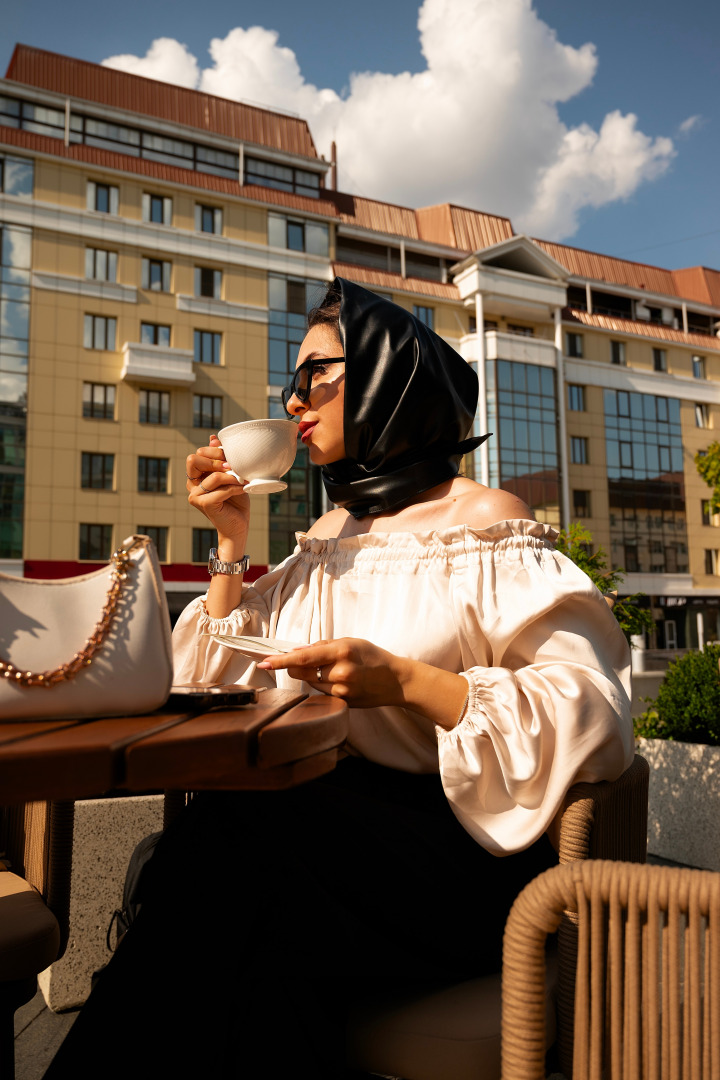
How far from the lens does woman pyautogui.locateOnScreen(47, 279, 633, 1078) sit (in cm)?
104

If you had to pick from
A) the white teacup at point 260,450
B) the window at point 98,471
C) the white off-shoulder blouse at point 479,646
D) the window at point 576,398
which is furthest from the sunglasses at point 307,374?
the window at point 576,398

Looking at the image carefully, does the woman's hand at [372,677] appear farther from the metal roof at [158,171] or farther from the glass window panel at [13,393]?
the metal roof at [158,171]

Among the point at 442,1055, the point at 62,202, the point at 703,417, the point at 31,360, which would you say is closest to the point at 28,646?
the point at 442,1055

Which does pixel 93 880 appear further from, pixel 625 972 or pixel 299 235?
pixel 299 235

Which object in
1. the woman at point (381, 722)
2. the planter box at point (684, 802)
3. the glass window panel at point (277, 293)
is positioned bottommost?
the planter box at point (684, 802)

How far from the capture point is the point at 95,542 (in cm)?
2202

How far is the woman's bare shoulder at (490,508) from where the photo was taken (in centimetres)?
174

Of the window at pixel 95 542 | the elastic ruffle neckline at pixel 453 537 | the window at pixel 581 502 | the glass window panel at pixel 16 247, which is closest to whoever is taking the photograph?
Answer: the elastic ruffle neckline at pixel 453 537

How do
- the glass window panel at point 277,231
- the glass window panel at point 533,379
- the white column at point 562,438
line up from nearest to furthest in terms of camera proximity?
the glass window panel at point 277,231, the glass window panel at point 533,379, the white column at point 562,438

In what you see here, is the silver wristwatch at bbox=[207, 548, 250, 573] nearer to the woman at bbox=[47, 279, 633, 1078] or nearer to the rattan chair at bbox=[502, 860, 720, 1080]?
the woman at bbox=[47, 279, 633, 1078]

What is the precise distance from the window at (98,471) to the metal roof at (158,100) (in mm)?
11475

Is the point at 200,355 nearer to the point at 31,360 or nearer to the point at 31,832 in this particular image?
the point at 31,360

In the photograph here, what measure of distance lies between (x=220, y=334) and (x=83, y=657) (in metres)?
25.2

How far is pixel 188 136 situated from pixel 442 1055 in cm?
2824
